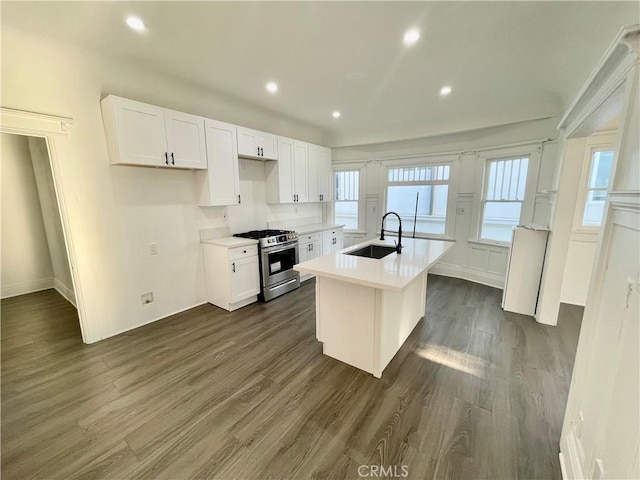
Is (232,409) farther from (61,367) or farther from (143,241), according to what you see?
(143,241)

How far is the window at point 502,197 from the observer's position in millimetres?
4070

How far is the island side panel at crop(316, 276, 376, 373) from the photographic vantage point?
2217 mm

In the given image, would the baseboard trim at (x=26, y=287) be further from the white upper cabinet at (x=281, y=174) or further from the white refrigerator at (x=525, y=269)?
the white refrigerator at (x=525, y=269)

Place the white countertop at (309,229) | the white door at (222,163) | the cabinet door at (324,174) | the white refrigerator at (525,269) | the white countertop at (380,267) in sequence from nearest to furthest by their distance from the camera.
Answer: the white countertop at (380,267)
the white refrigerator at (525,269)
the white door at (222,163)
the white countertop at (309,229)
the cabinet door at (324,174)

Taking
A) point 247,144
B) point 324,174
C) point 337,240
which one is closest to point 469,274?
point 337,240

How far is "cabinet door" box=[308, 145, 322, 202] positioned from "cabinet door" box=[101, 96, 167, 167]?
269 centimetres

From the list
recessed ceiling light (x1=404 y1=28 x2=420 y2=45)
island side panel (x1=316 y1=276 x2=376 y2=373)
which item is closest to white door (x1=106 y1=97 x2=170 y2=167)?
island side panel (x1=316 y1=276 x2=376 y2=373)

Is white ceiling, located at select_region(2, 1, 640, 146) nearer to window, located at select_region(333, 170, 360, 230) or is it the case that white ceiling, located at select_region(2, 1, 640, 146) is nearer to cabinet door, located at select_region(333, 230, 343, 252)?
window, located at select_region(333, 170, 360, 230)

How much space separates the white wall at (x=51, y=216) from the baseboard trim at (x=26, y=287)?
9.0 inches

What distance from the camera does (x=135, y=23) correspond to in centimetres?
211

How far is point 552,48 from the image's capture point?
2354 mm

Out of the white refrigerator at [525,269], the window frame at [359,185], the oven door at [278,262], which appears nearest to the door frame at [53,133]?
the oven door at [278,262]

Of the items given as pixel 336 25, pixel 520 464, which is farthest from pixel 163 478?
pixel 336 25

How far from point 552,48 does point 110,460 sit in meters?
4.76
